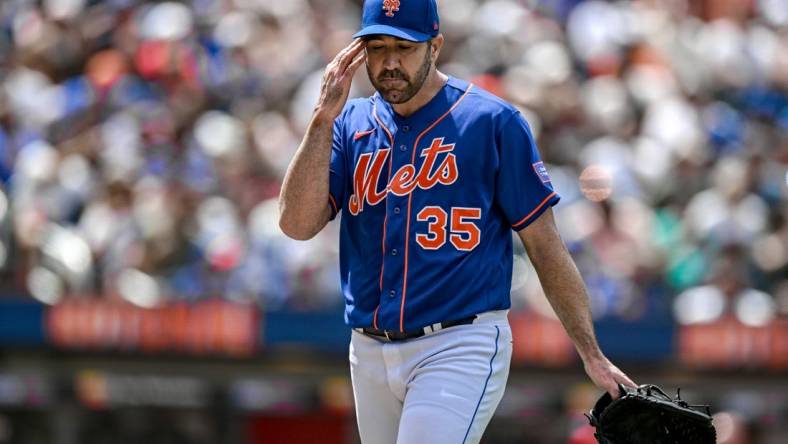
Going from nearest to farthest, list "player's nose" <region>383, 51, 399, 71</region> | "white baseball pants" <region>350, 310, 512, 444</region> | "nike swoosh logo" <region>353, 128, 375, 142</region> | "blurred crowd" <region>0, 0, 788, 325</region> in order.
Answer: "white baseball pants" <region>350, 310, 512, 444</region>, "player's nose" <region>383, 51, 399, 71</region>, "nike swoosh logo" <region>353, 128, 375, 142</region>, "blurred crowd" <region>0, 0, 788, 325</region>

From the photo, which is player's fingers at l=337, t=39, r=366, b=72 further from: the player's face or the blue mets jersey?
the blue mets jersey

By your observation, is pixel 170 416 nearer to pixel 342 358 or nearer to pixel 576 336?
pixel 342 358

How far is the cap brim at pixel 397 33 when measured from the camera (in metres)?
3.77

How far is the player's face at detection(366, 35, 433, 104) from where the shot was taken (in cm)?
383

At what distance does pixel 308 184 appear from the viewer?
3.92 metres

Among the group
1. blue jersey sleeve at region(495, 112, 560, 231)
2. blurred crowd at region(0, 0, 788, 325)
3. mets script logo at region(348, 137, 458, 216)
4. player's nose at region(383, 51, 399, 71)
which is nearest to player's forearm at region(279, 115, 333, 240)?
mets script logo at region(348, 137, 458, 216)

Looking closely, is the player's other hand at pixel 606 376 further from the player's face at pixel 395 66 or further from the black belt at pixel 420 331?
the player's face at pixel 395 66

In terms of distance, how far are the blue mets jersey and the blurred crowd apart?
4160 mm

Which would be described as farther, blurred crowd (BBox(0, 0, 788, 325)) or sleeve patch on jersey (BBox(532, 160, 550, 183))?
blurred crowd (BBox(0, 0, 788, 325))

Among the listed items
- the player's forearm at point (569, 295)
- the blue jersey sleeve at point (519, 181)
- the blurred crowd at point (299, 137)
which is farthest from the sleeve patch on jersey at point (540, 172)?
the blurred crowd at point (299, 137)

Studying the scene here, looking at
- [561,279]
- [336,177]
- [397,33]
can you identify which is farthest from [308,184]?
[561,279]

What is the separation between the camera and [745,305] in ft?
26.6

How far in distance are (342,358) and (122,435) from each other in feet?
6.18

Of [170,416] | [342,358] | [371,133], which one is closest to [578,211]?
[342,358]
